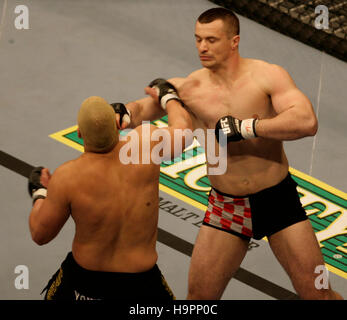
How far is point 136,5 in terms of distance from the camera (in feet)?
31.2

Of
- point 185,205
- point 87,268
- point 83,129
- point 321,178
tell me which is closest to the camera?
point 83,129

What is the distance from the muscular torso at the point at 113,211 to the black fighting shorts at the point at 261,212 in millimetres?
776

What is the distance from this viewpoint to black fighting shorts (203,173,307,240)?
5109 millimetres

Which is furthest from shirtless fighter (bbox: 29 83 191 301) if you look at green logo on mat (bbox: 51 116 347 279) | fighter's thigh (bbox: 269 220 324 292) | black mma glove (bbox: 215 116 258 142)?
green logo on mat (bbox: 51 116 347 279)

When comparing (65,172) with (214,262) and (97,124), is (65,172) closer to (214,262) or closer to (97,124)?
(97,124)

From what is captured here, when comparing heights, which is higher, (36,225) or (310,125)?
(310,125)

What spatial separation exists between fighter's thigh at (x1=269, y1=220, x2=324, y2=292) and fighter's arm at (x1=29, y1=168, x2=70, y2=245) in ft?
4.95

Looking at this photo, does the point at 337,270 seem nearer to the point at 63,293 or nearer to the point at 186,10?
the point at 63,293

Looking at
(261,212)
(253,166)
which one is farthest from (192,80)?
(261,212)

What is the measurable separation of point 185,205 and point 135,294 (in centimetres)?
245

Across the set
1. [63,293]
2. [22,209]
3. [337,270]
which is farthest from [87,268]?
[337,270]

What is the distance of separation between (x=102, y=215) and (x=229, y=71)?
1415 mm

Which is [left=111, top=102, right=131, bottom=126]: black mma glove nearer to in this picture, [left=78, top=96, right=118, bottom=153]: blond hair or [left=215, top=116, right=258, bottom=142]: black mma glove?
[left=215, top=116, right=258, bottom=142]: black mma glove

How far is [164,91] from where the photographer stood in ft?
17.1
